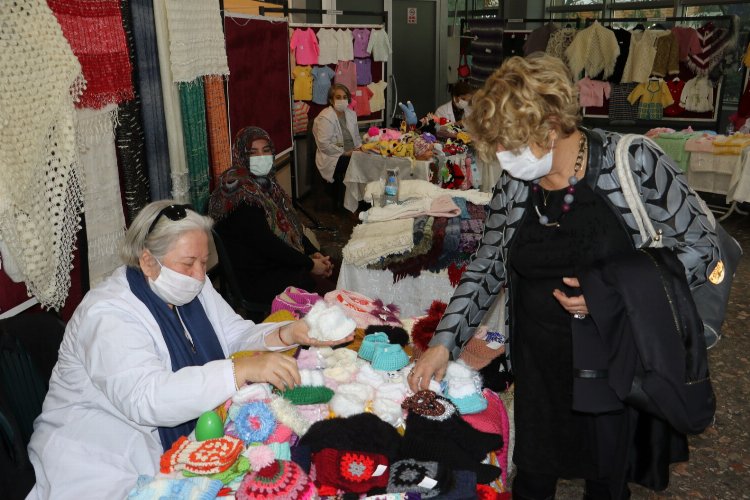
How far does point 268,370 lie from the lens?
1.75 m

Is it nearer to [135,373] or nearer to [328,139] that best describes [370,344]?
[135,373]

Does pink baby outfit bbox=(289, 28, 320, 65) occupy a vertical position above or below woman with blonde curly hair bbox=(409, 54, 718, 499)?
above

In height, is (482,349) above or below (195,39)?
below

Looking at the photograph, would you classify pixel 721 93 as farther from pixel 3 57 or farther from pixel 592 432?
pixel 3 57

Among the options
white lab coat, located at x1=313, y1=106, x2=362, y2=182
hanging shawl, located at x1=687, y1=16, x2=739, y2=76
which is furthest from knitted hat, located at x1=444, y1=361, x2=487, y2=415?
hanging shawl, located at x1=687, y1=16, x2=739, y2=76

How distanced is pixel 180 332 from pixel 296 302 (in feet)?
2.46

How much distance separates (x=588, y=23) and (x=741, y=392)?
7.38 metres

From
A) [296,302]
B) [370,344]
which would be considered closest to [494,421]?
[370,344]

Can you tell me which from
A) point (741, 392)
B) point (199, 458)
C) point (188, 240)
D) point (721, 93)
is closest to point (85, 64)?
point (188, 240)

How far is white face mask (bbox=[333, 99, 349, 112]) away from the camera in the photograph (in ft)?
24.0

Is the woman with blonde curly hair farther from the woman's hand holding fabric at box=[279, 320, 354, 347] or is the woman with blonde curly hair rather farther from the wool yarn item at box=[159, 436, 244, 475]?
the wool yarn item at box=[159, 436, 244, 475]

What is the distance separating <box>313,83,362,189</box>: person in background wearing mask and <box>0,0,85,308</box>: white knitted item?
4.82m

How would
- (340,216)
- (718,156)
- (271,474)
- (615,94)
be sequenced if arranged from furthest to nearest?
(615,94) < (340,216) < (718,156) < (271,474)

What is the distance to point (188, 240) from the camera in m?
1.94
